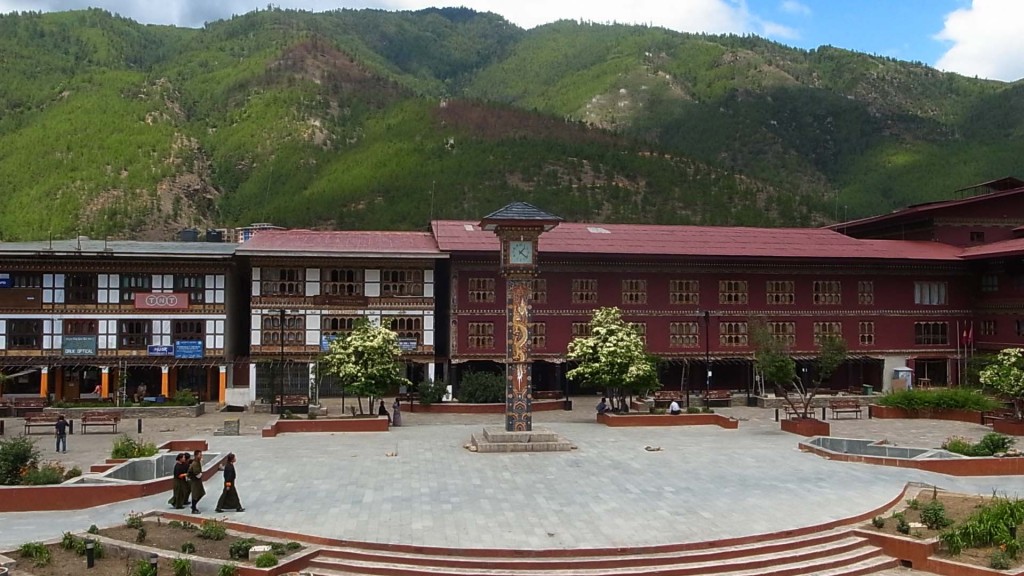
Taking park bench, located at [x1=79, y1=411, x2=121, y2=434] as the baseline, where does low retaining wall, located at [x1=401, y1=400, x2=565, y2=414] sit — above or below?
below

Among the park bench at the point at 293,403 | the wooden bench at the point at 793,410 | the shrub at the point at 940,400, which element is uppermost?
the shrub at the point at 940,400

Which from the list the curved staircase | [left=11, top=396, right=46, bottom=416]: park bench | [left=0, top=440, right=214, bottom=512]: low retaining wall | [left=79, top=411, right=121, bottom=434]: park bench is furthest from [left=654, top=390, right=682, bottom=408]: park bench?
[left=11, top=396, right=46, bottom=416]: park bench

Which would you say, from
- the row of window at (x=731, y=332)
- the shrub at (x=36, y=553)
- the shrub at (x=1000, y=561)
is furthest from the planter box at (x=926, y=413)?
the shrub at (x=36, y=553)

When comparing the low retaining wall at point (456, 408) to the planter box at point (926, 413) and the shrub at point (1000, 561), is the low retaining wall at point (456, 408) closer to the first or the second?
the planter box at point (926, 413)

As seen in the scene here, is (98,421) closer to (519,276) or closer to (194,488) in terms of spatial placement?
(194,488)

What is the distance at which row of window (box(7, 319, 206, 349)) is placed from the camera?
43.2m

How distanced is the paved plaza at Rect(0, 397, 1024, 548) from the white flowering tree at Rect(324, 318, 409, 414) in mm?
2206

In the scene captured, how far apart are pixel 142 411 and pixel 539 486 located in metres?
22.8

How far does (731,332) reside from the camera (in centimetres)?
4875

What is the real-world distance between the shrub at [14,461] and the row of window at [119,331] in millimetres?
23883

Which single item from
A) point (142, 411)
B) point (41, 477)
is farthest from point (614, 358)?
point (41, 477)

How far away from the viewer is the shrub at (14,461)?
20141 millimetres

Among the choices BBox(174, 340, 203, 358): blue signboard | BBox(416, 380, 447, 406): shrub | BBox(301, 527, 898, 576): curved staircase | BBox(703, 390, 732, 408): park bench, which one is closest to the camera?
BBox(301, 527, 898, 576): curved staircase

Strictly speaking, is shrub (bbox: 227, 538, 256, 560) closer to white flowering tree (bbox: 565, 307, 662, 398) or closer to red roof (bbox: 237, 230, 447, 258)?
Result: white flowering tree (bbox: 565, 307, 662, 398)
